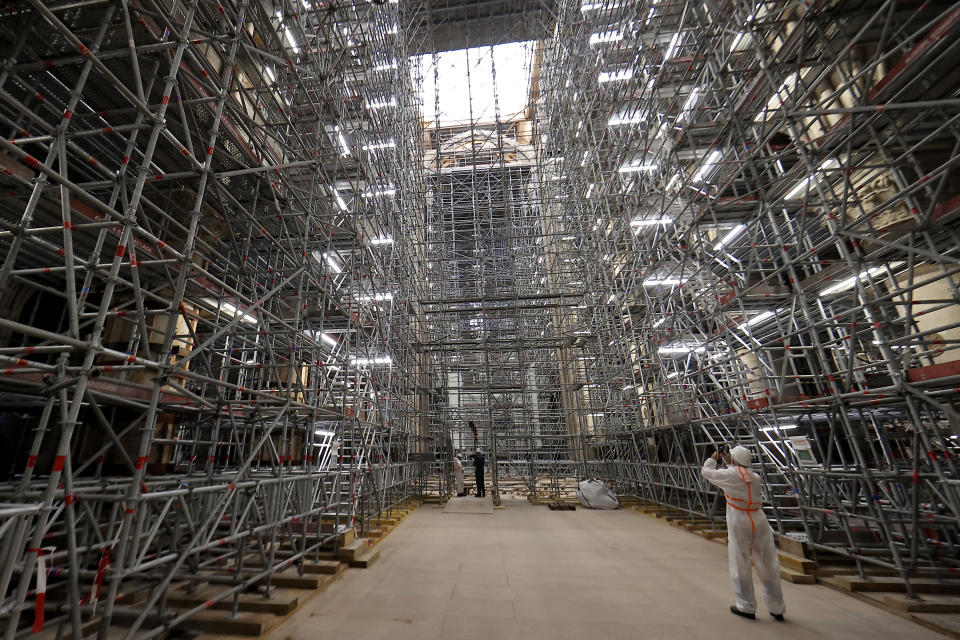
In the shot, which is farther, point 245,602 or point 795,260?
point 795,260

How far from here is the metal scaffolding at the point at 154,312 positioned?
2.84m

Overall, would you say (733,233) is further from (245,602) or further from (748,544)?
(245,602)

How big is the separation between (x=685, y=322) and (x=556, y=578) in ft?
22.7

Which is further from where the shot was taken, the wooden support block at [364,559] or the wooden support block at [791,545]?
the wooden support block at [364,559]

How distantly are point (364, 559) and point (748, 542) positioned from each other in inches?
180

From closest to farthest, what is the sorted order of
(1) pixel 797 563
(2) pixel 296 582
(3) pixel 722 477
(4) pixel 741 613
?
1. (4) pixel 741 613
2. (3) pixel 722 477
3. (2) pixel 296 582
4. (1) pixel 797 563

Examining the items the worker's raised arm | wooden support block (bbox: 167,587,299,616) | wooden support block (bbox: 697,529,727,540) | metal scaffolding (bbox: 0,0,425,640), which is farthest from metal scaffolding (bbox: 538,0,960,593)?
metal scaffolding (bbox: 0,0,425,640)

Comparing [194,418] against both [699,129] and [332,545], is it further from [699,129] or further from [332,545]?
[699,129]

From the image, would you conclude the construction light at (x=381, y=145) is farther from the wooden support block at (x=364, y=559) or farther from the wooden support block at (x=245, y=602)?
the wooden support block at (x=245, y=602)

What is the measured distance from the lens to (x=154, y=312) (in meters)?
3.35

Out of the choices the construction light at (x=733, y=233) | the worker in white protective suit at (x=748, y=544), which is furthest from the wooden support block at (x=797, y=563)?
the construction light at (x=733, y=233)

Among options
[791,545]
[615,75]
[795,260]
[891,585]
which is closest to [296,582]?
[791,545]

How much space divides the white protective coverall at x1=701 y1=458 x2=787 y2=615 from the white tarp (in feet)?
22.7

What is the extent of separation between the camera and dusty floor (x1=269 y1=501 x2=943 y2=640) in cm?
348
